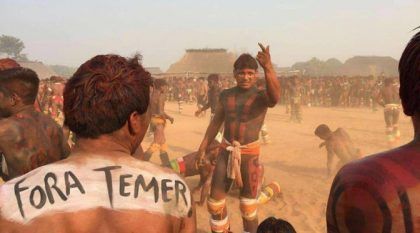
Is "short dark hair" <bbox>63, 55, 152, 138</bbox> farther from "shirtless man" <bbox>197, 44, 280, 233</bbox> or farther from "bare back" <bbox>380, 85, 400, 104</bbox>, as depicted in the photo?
"bare back" <bbox>380, 85, 400, 104</bbox>

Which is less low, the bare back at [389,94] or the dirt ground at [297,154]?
the bare back at [389,94]

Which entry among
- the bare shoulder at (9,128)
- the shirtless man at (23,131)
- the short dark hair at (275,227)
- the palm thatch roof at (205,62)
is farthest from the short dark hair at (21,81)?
the palm thatch roof at (205,62)

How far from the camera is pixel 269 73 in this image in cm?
542

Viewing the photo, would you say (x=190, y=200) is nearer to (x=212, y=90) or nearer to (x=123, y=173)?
(x=123, y=173)

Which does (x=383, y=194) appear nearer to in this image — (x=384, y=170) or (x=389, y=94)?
(x=384, y=170)

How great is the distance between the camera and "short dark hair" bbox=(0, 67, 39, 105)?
4121mm

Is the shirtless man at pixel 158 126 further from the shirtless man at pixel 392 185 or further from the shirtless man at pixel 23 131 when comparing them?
the shirtless man at pixel 392 185

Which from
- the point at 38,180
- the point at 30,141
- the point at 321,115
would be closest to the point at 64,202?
the point at 38,180

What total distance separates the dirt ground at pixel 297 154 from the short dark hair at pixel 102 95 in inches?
210

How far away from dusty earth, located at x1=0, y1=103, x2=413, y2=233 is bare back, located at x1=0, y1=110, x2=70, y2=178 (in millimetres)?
3557

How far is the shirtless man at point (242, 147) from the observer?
228 inches

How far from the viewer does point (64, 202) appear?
187 centimetres

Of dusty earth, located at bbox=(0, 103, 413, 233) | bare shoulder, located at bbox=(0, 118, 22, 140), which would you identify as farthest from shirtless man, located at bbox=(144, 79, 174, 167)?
bare shoulder, located at bbox=(0, 118, 22, 140)

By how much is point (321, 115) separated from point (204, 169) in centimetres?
1863
